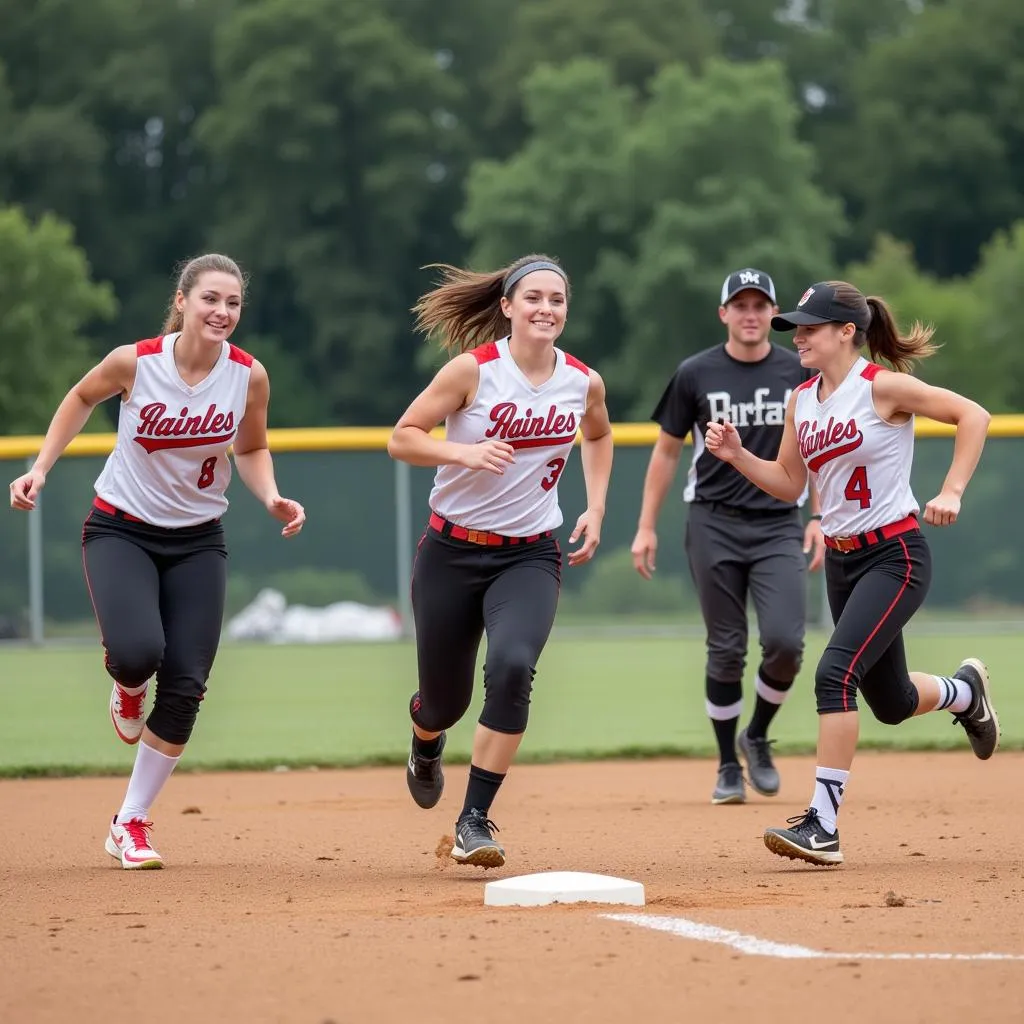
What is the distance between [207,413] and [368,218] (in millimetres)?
50673

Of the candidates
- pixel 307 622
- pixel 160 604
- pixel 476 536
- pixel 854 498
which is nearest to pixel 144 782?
pixel 160 604

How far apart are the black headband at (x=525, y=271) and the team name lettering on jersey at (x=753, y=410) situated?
2.08 metres

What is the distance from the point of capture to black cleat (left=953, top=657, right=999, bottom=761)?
25.0 feet

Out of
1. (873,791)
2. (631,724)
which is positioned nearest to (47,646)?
(631,724)

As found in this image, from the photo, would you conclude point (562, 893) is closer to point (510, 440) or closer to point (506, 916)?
point (506, 916)

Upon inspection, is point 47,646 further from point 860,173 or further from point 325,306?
point 860,173

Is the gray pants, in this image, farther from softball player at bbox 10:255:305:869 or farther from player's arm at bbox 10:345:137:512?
player's arm at bbox 10:345:137:512

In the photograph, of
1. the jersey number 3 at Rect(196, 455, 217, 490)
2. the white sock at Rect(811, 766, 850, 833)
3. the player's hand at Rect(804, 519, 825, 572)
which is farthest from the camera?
the player's hand at Rect(804, 519, 825, 572)

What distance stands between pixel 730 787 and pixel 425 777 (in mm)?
1923

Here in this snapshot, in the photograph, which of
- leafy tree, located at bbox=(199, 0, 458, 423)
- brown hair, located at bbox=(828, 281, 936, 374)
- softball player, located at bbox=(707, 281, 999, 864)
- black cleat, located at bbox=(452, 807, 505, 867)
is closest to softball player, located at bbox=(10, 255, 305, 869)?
black cleat, located at bbox=(452, 807, 505, 867)

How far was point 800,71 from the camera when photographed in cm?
6347

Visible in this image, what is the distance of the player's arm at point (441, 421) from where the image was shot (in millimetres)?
6407

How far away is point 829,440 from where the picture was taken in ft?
22.4

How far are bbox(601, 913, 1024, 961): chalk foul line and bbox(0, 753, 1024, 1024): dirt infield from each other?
20mm
